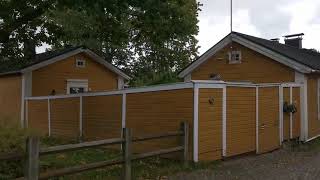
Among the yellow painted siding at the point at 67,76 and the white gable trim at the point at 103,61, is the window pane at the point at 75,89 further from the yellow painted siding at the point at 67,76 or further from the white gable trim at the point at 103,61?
the white gable trim at the point at 103,61

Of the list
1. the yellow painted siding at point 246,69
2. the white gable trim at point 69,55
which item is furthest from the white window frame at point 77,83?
the yellow painted siding at point 246,69

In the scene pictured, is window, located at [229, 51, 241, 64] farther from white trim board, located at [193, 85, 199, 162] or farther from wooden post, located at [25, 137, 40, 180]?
wooden post, located at [25, 137, 40, 180]

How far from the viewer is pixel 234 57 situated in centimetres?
2330

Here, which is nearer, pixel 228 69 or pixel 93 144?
pixel 93 144

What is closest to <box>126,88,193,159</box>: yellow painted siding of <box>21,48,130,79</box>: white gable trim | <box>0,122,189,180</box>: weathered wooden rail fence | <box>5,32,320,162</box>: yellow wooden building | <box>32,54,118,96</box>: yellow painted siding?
<box>5,32,320,162</box>: yellow wooden building

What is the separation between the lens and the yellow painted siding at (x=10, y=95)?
2384 cm

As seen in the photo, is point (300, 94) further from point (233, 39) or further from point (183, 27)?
point (183, 27)

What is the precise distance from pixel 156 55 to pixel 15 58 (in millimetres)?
31372

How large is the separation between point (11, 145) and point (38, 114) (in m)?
10.1

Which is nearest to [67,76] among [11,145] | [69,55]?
[69,55]

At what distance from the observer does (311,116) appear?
20875 millimetres

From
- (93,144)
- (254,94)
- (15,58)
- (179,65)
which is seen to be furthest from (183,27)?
(179,65)

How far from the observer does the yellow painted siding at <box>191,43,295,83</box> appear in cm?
2130

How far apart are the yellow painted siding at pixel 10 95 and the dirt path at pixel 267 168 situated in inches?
512
